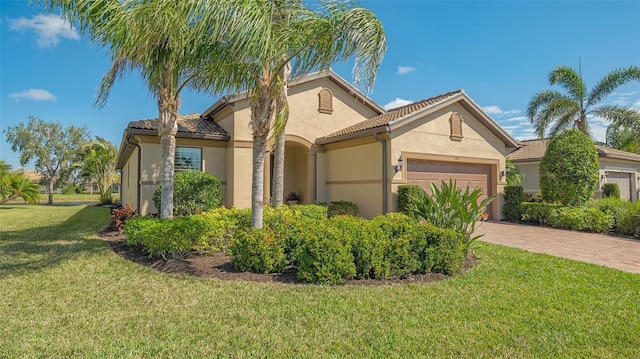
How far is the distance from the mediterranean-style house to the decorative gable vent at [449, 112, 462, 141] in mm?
44

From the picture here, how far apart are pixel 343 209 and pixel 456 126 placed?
246 inches

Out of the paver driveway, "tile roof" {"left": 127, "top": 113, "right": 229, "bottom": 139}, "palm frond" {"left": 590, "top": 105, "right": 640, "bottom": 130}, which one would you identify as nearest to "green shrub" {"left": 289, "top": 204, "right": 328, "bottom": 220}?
"tile roof" {"left": 127, "top": 113, "right": 229, "bottom": 139}

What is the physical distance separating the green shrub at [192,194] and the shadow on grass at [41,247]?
237 centimetres

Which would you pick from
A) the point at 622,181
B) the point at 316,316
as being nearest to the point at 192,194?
the point at 316,316

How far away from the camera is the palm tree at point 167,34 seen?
20.6 ft

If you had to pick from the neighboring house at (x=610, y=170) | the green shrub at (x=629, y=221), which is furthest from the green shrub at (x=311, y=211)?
the neighboring house at (x=610, y=170)

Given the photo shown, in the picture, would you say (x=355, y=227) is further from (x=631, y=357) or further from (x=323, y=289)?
(x=631, y=357)

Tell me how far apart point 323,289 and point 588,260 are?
23.3 feet

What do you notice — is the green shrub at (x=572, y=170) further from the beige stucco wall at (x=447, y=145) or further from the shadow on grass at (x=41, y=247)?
the shadow on grass at (x=41, y=247)

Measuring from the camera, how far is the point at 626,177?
23047mm

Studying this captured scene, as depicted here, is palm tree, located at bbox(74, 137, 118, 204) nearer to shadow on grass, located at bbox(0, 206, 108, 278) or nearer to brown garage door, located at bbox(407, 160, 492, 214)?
shadow on grass, located at bbox(0, 206, 108, 278)

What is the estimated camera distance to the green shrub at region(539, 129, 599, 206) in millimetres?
14414

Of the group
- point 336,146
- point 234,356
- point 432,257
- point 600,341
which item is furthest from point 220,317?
point 336,146

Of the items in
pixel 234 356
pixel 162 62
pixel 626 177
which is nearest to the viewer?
pixel 234 356
